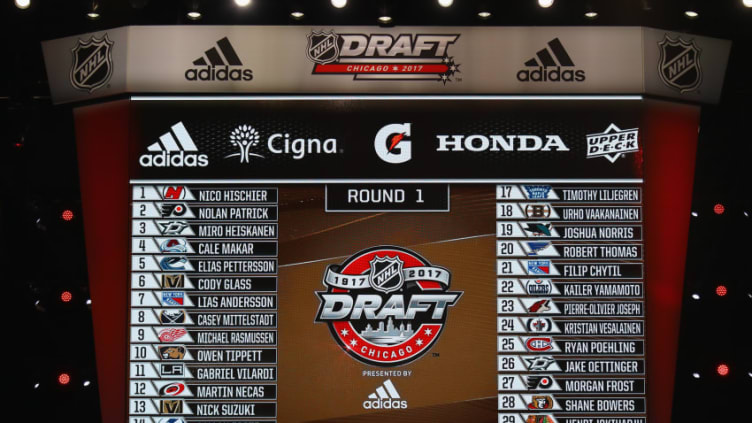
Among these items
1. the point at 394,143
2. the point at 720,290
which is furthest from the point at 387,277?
the point at 720,290

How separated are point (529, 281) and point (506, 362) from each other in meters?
0.52

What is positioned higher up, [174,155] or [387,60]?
[387,60]

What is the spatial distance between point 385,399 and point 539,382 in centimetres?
95

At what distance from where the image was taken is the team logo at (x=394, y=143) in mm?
4840

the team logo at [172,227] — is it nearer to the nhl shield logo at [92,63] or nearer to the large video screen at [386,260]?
the large video screen at [386,260]

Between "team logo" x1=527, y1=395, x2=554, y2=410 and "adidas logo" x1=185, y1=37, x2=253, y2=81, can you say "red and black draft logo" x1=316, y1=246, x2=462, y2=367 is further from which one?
"adidas logo" x1=185, y1=37, x2=253, y2=81

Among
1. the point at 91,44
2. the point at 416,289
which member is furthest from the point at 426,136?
the point at 91,44

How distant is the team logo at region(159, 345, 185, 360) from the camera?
4.72 metres

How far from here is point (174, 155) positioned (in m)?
4.85

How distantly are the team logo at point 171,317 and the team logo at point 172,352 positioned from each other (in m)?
0.15

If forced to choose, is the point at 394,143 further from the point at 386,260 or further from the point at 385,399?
the point at 385,399

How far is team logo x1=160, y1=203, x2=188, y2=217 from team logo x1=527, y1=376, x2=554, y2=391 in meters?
2.39

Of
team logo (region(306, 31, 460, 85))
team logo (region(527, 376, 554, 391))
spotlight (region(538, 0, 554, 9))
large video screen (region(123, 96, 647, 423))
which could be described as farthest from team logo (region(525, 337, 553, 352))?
spotlight (region(538, 0, 554, 9))

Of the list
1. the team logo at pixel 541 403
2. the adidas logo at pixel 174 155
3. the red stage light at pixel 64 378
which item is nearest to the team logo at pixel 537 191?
Result: the team logo at pixel 541 403
